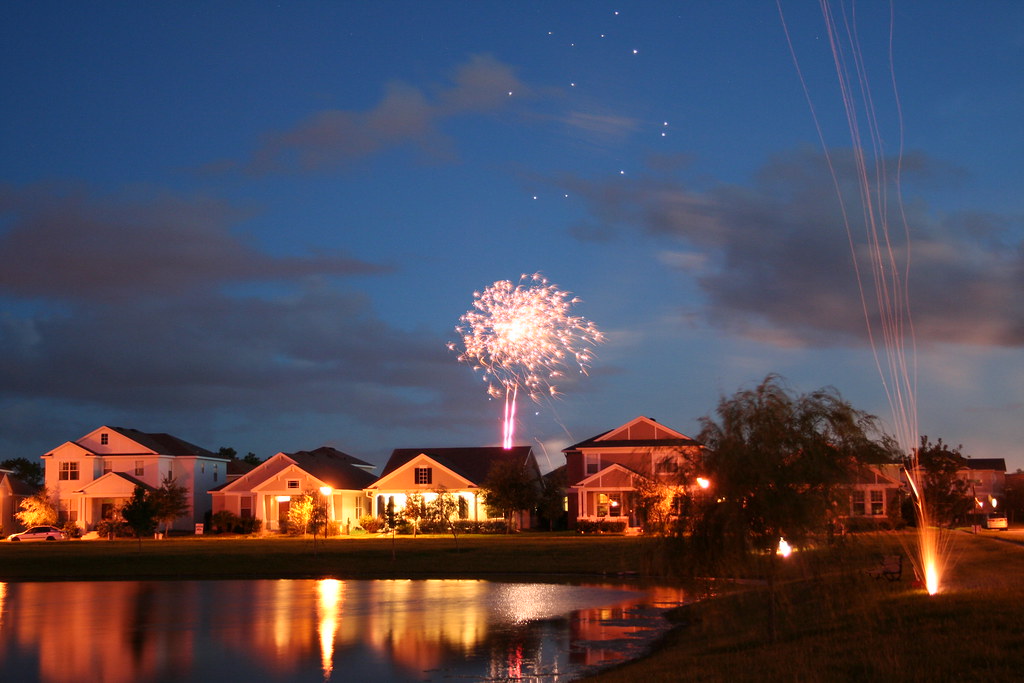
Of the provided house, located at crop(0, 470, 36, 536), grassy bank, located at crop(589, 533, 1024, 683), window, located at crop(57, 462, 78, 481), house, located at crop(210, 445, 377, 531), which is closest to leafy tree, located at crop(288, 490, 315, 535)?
house, located at crop(210, 445, 377, 531)

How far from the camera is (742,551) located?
18281mm

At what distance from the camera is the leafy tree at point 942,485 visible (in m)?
51.0

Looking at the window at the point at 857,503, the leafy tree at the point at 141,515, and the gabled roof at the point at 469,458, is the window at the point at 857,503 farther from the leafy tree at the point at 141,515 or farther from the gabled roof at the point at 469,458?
the gabled roof at the point at 469,458

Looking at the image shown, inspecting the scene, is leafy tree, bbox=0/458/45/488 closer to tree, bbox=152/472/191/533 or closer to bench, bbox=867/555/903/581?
tree, bbox=152/472/191/533

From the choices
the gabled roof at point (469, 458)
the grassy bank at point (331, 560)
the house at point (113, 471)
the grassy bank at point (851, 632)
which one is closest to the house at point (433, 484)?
the gabled roof at point (469, 458)

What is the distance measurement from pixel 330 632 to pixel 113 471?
63781 millimetres

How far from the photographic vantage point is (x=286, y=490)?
74.2 meters

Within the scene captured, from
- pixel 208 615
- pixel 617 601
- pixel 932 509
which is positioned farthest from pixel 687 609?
pixel 932 509

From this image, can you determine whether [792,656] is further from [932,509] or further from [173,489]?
[173,489]

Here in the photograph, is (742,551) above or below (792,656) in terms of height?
above

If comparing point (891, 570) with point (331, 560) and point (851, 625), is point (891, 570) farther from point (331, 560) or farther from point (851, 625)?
point (331, 560)

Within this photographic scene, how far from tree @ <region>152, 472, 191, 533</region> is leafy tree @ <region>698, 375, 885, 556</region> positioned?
172 feet

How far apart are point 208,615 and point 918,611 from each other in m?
19.5

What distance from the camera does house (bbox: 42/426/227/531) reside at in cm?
7781
